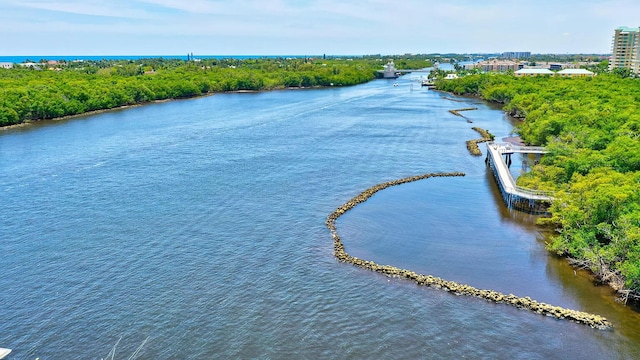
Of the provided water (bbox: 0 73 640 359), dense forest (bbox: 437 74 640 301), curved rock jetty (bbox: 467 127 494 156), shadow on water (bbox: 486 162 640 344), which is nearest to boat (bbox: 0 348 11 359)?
water (bbox: 0 73 640 359)

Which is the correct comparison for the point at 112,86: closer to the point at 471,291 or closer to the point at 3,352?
the point at 3,352

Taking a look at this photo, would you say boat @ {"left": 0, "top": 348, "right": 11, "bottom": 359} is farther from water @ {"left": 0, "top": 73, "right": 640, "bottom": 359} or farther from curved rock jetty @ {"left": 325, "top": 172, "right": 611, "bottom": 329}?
curved rock jetty @ {"left": 325, "top": 172, "right": 611, "bottom": 329}

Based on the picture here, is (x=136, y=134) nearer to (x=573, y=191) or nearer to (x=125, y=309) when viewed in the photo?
(x=125, y=309)

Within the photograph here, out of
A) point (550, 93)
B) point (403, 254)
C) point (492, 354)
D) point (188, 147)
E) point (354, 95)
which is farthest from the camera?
point (354, 95)

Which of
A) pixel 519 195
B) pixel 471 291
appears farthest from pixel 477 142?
pixel 471 291

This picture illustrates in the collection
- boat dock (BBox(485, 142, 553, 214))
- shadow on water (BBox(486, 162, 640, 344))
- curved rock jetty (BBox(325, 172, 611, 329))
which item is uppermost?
boat dock (BBox(485, 142, 553, 214))

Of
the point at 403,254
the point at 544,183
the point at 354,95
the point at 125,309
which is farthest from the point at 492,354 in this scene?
the point at 354,95
